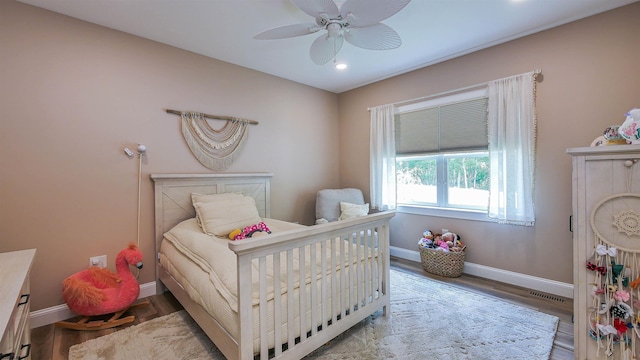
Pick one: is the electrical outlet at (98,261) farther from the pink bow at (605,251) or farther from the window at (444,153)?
the pink bow at (605,251)

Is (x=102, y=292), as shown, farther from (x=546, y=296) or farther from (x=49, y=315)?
(x=546, y=296)

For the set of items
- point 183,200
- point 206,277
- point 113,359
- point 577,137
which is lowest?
point 113,359

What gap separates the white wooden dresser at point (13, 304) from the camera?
3.24 ft

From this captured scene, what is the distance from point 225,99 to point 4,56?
167cm

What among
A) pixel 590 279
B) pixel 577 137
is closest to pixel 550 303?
pixel 590 279

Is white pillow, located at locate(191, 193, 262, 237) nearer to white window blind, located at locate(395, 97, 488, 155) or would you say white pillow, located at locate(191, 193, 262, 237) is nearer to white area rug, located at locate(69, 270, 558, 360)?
white area rug, located at locate(69, 270, 558, 360)

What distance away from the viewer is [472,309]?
223 cm

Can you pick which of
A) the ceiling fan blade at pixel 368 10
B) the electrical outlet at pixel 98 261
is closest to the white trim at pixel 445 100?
the ceiling fan blade at pixel 368 10

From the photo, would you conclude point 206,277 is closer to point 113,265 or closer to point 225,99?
point 113,265

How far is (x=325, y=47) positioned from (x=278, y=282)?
1.71m

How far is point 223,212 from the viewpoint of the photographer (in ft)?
8.38

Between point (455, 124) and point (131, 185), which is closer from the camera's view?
A: point (131, 185)

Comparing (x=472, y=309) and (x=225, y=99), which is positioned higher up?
(x=225, y=99)

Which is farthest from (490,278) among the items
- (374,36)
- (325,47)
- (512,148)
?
(325,47)
